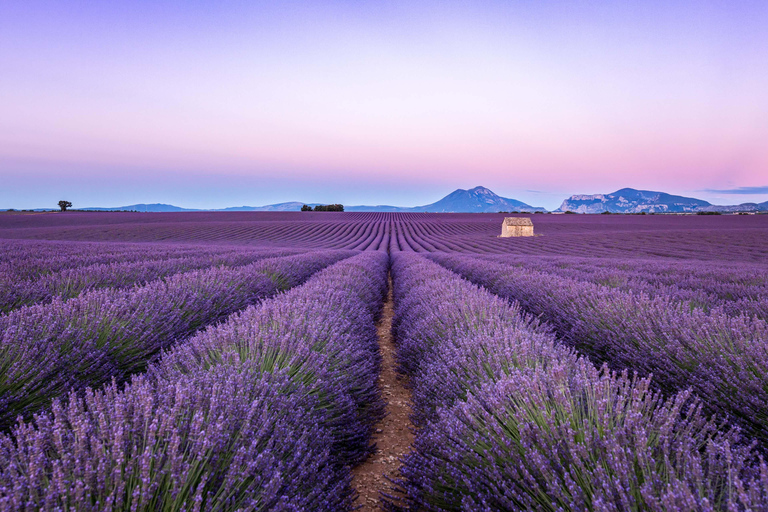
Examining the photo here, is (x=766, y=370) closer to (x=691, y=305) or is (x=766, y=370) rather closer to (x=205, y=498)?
(x=691, y=305)

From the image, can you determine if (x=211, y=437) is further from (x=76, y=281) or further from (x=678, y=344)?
(x=76, y=281)

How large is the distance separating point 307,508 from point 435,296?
8.88 feet

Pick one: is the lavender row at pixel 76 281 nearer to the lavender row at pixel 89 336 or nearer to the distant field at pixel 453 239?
the lavender row at pixel 89 336

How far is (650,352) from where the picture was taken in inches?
92.4

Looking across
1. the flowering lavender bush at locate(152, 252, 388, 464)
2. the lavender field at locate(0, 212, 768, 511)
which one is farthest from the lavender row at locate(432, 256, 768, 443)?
the flowering lavender bush at locate(152, 252, 388, 464)

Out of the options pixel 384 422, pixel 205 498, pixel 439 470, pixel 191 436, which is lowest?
pixel 384 422

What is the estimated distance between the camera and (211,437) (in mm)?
1030

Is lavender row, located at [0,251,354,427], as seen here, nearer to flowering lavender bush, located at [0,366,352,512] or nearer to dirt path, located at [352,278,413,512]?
flowering lavender bush, located at [0,366,352,512]

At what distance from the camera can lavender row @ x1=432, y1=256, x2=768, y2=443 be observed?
1.78m

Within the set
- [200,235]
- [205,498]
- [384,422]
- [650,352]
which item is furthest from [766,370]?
[200,235]

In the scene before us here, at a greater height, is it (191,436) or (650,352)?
(191,436)

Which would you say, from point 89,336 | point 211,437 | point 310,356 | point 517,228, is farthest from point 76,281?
point 517,228

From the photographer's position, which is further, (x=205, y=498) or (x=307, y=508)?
(x=307, y=508)

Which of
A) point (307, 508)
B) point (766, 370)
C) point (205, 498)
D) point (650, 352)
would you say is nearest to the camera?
point (205, 498)
